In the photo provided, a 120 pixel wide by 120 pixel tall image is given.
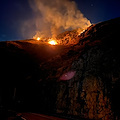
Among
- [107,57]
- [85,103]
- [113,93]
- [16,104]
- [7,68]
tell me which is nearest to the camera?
[113,93]

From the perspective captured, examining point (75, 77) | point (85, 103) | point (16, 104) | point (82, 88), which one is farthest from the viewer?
point (16, 104)

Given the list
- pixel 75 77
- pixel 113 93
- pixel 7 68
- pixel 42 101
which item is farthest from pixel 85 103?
pixel 7 68

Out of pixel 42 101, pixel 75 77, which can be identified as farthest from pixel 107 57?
pixel 42 101

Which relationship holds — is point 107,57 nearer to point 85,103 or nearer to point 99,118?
point 85,103

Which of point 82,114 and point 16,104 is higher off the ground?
point 82,114

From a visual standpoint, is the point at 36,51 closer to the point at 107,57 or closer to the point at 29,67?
the point at 29,67

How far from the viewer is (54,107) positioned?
16250 mm

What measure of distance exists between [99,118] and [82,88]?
386 centimetres

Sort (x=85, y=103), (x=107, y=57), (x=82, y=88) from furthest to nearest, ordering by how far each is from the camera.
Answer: (x=107, y=57), (x=82, y=88), (x=85, y=103)

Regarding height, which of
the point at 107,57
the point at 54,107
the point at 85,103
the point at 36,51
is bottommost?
the point at 54,107

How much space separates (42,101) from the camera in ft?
67.4

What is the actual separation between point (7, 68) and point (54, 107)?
29636mm

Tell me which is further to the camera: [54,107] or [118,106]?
[54,107]

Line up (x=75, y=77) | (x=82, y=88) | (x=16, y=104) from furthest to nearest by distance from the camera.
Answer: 1. (x=16, y=104)
2. (x=75, y=77)
3. (x=82, y=88)
